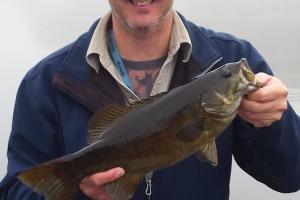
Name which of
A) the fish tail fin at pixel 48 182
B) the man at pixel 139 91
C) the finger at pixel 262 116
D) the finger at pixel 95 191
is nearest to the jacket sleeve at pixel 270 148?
the man at pixel 139 91

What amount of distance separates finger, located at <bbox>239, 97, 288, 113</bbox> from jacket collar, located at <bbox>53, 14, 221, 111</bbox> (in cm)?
56

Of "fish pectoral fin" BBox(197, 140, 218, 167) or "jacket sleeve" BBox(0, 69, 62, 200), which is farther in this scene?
"jacket sleeve" BBox(0, 69, 62, 200)

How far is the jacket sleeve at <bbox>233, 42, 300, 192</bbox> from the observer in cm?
239

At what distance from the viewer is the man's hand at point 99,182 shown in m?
2.11

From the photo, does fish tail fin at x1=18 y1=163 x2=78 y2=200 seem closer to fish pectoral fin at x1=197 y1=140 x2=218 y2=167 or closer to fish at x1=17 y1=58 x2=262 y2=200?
fish at x1=17 y1=58 x2=262 y2=200

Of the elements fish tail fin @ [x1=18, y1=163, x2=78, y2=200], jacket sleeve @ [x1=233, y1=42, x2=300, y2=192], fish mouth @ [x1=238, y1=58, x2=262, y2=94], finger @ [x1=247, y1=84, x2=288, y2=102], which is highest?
fish mouth @ [x1=238, y1=58, x2=262, y2=94]

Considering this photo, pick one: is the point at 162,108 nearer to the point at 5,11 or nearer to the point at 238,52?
the point at 238,52

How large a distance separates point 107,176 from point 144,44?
0.83m

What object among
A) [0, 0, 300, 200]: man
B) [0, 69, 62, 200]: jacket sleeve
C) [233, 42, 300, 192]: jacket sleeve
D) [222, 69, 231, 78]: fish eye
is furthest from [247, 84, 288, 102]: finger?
[0, 69, 62, 200]: jacket sleeve

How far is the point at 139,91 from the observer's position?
263 cm

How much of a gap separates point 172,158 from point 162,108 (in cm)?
18

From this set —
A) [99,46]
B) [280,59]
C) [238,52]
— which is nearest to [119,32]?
[99,46]

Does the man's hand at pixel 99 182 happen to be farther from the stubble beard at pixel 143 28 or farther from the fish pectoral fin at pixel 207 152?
the stubble beard at pixel 143 28

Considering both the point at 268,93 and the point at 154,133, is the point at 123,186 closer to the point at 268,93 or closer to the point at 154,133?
the point at 154,133
